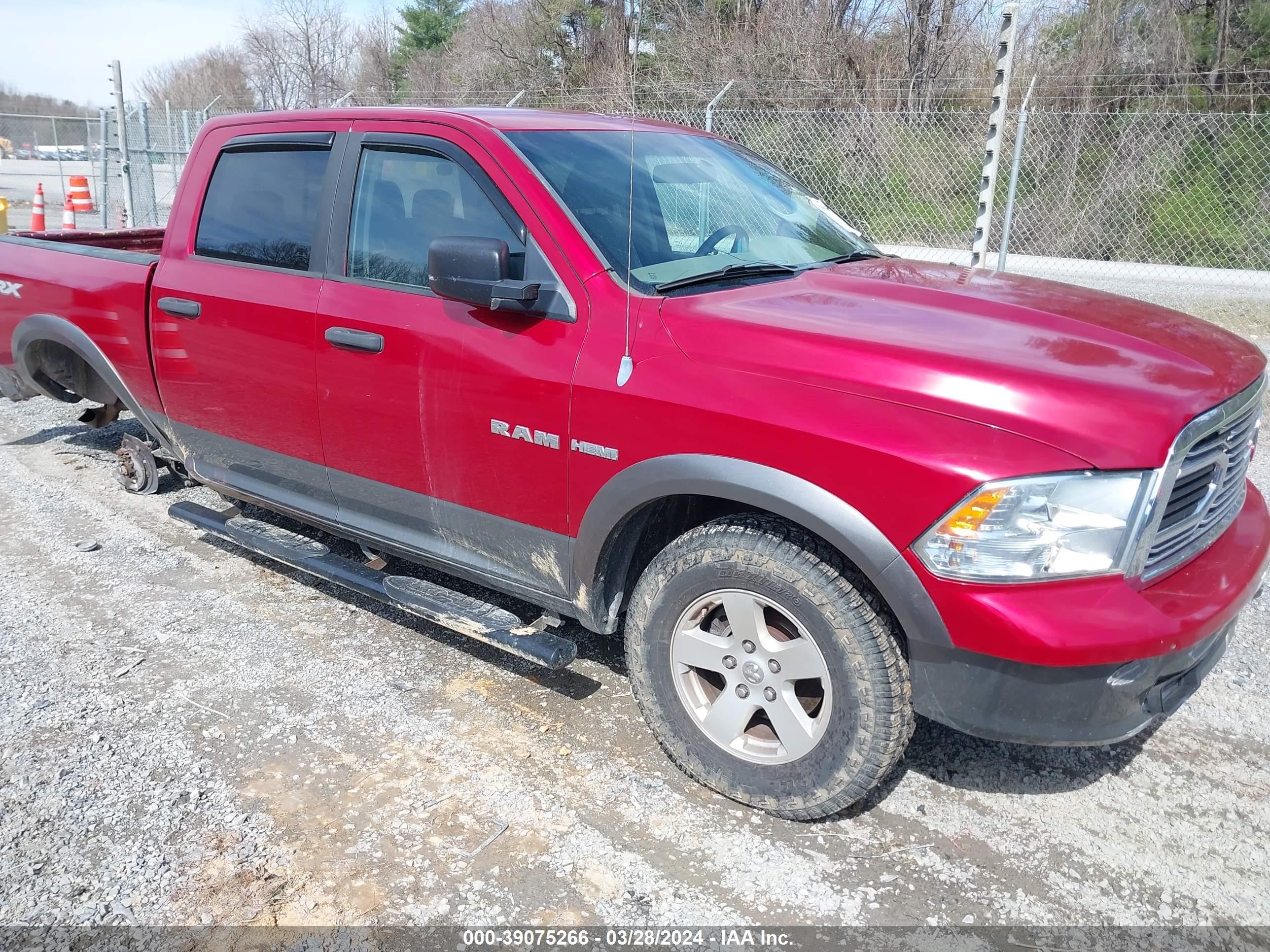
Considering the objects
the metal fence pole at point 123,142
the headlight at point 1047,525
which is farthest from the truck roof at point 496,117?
the metal fence pole at point 123,142

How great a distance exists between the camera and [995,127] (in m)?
7.39

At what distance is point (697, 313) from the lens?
2.84m

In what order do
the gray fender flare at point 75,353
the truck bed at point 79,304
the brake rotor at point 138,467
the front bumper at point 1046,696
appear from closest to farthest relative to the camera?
the front bumper at point 1046,696, the truck bed at point 79,304, the gray fender flare at point 75,353, the brake rotor at point 138,467

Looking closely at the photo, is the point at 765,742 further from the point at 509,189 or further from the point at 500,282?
the point at 509,189

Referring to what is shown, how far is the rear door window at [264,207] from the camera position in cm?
380

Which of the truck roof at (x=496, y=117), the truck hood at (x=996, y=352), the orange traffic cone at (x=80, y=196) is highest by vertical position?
the truck roof at (x=496, y=117)

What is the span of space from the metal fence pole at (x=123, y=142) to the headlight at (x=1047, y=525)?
13.8m

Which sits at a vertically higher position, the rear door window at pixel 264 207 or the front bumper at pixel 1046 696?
the rear door window at pixel 264 207

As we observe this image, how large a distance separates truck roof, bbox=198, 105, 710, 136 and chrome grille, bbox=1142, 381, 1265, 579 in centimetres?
210

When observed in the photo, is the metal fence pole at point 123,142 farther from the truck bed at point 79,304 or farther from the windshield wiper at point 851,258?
the windshield wiper at point 851,258

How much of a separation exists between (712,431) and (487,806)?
1331 millimetres

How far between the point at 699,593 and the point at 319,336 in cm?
178

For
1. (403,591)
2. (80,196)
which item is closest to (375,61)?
(80,196)

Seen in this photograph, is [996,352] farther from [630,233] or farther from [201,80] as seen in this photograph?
[201,80]
